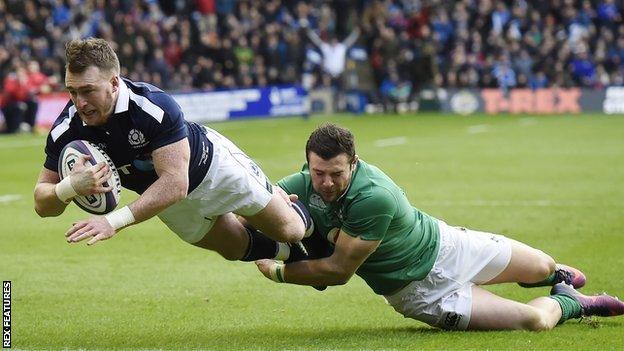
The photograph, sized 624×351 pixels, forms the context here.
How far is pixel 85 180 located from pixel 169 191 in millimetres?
539

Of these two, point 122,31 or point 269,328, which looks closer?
point 269,328

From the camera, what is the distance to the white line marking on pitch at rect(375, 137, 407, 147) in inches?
1016

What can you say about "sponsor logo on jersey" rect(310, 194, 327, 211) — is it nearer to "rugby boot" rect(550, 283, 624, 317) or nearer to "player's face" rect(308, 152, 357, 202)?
"player's face" rect(308, 152, 357, 202)

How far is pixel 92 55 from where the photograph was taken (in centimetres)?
753

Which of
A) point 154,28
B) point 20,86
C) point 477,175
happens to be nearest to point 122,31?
point 154,28

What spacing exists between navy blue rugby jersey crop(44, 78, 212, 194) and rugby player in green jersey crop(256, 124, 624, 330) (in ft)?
3.03

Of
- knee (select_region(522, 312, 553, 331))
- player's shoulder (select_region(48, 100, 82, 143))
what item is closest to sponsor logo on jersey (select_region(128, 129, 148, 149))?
player's shoulder (select_region(48, 100, 82, 143))

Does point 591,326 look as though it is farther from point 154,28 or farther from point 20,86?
point 154,28

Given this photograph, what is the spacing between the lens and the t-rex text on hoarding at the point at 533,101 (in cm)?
3697

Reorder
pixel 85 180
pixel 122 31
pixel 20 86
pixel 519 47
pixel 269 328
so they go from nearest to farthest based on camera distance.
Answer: pixel 85 180 → pixel 269 328 → pixel 20 86 → pixel 122 31 → pixel 519 47

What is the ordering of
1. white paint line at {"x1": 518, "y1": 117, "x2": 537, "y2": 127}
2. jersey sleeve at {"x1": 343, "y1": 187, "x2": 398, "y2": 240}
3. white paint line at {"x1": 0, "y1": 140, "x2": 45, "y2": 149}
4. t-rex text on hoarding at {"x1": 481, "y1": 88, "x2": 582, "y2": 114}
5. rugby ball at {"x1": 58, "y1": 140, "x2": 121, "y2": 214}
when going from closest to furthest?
rugby ball at {"x1": 58, "y1": 140, "x2": 121, "y2": 214} < jersey sleeve at {"x1": 343, "y1": 187, "x2": 398, "y2": 240} < white paint line at {"x1": 0, "y1": 140, "x2": 45, "y2": 149} < white paint line at {"x1": 518, "y1": 117, "x2": 537, "y2": 127} < t-rex text on hoarding at {"x1": 481, "y1": 88, "x2": 582, "y2": 114}

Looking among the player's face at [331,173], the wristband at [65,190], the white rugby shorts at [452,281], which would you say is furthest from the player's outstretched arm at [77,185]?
the white rugby shorts at [452,281]

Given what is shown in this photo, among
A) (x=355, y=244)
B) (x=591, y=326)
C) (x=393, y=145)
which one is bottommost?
(x=393, y=145)

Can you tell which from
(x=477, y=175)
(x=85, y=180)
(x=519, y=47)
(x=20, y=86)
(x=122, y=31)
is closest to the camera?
(x=85, y=180)
